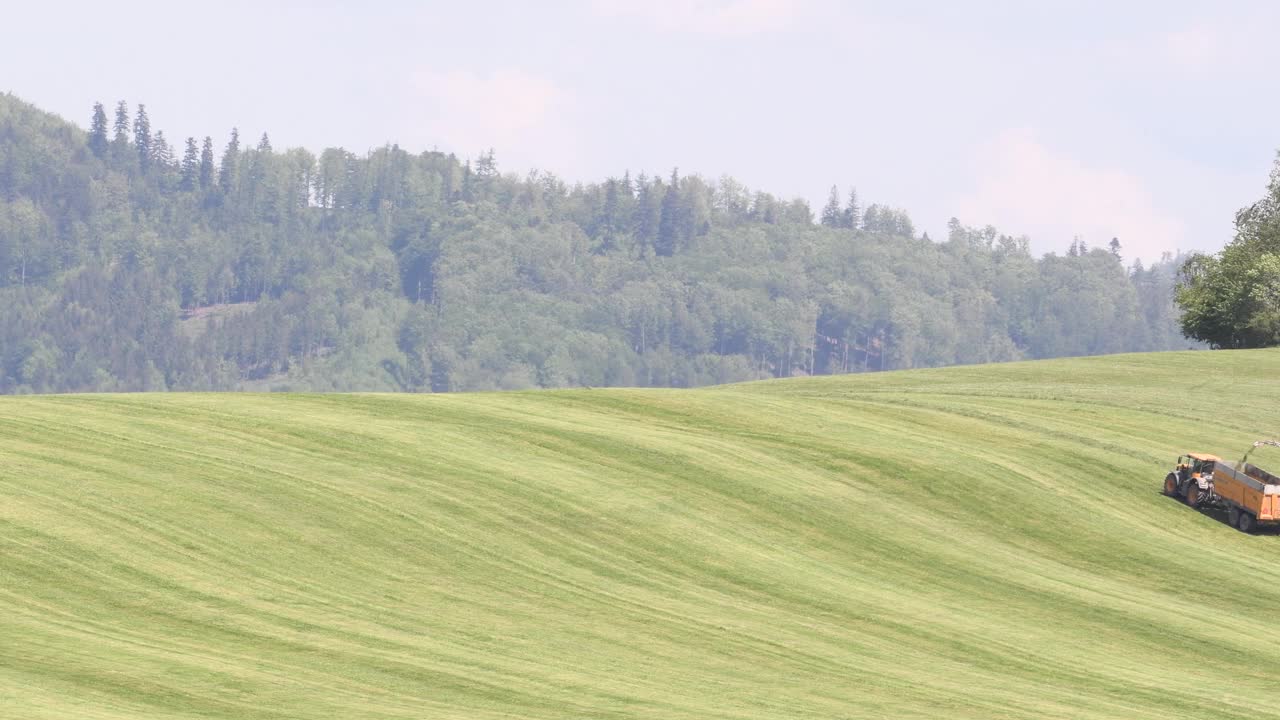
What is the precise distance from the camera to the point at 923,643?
2747cm

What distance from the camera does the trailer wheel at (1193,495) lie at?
133ft

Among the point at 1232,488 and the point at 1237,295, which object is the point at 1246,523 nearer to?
the point at 1232,488

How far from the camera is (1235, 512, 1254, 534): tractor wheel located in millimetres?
39344

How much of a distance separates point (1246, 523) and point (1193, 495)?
5.26ft

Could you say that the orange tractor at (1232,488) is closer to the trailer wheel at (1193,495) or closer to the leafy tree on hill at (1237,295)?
the trailer wheel at (1193,495)

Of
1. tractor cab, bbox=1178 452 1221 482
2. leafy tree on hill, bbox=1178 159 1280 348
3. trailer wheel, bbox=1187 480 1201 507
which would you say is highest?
leafy tree on hill, bbox=1178 159 1280 348

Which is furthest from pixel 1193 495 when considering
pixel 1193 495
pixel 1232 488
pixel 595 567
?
pixel 595 567

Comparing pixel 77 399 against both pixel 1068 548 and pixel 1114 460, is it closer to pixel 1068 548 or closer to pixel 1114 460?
pixel 1068 548

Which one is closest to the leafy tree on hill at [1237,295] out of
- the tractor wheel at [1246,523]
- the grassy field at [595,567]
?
the grassy field at [595,567]

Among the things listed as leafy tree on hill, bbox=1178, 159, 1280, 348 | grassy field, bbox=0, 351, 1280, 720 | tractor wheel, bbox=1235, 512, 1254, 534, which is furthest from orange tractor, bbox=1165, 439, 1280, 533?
leafy tree on hill, bbox=1178, 159, 1280, 348

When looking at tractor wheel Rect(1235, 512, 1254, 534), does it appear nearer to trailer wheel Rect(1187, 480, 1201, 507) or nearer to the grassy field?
the grassy field

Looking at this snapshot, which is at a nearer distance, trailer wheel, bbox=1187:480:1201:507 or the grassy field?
the grassy field

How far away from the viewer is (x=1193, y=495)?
4066 cm

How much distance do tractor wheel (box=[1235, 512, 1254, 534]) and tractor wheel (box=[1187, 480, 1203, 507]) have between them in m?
1.21
